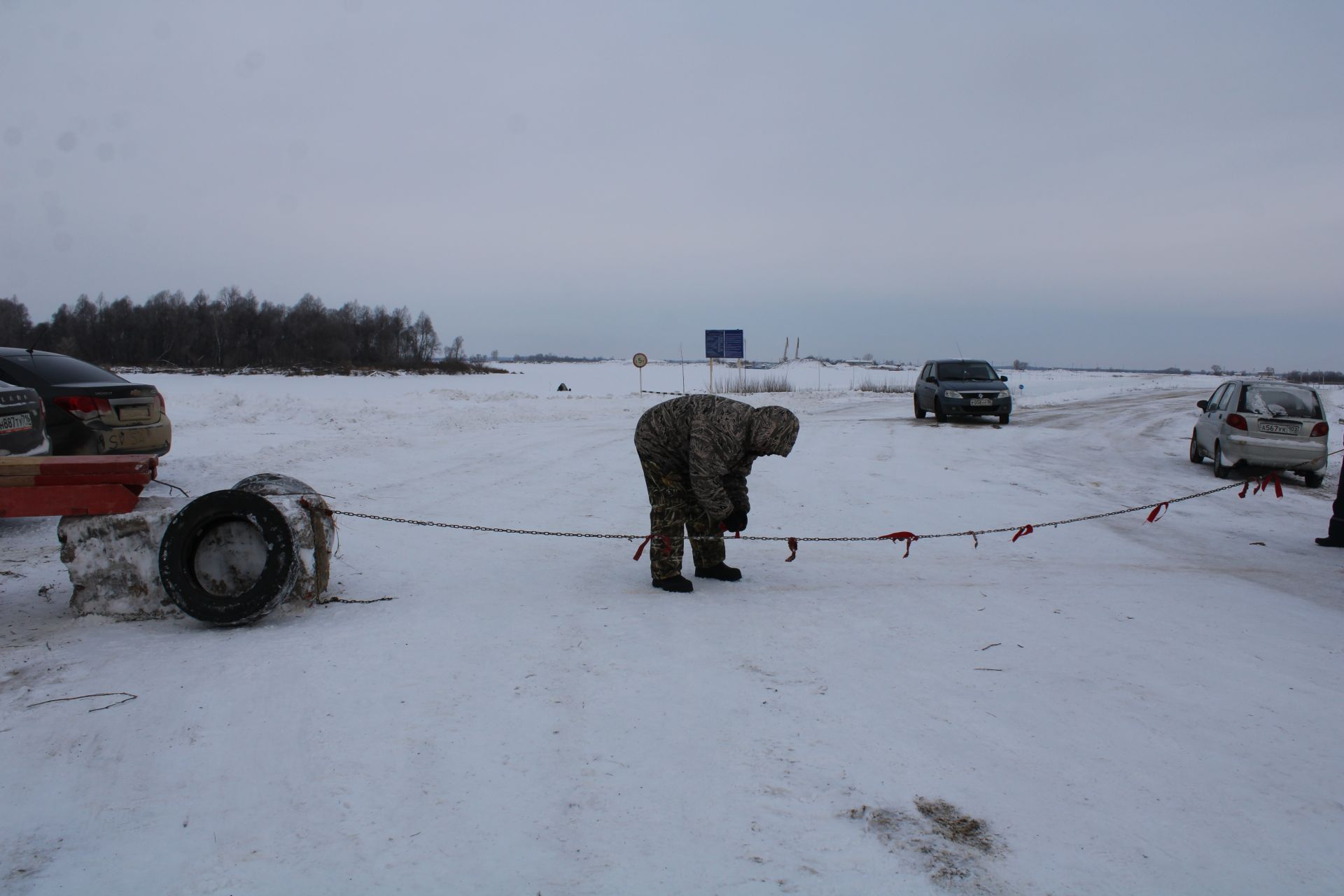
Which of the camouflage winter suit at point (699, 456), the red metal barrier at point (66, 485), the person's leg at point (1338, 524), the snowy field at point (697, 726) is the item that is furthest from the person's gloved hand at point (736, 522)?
the person's leg at point (1338, 524)

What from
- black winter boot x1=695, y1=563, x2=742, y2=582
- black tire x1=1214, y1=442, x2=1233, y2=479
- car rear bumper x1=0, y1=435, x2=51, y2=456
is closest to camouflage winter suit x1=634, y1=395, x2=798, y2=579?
black winter boot x1=695, y1=563, x2=742, y2=582

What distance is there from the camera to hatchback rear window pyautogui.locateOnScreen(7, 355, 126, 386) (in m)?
7.43

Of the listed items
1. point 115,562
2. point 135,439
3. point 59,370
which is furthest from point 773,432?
point 59,370

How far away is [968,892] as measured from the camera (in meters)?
2.38

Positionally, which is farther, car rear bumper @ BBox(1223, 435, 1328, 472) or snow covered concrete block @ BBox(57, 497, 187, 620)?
car rear bumper @ BBox(1223, 435, 1328, 472)

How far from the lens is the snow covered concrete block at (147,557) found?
4422 millimetres

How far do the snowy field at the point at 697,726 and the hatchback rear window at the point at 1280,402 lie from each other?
5.01 m

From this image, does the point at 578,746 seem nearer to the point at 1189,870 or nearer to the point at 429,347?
the point at 1189,870

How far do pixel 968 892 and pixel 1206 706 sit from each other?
218cm

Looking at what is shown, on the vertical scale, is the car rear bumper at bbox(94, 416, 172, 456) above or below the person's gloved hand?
above

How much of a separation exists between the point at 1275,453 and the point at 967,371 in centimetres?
946

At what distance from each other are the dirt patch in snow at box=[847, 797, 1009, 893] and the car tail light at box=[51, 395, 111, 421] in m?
8.20

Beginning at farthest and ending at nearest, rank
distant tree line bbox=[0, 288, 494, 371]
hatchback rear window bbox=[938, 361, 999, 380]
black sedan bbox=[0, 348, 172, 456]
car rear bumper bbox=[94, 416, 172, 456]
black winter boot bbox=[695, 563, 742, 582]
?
distant tree line bbox=[0, 288, 494, 371], hatchback rear window bbox=[938, 361, 999, 380], car rear bumper bbox=[94, 416, 172, 456], black sedan bbox=[0, 348, 172, 456], black winter boot bbox=[695, 563, 742, 582]

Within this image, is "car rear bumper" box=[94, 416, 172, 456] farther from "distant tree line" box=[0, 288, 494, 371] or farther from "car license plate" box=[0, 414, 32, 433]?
"distant tree line" box=[0, 288, 494, 371]
